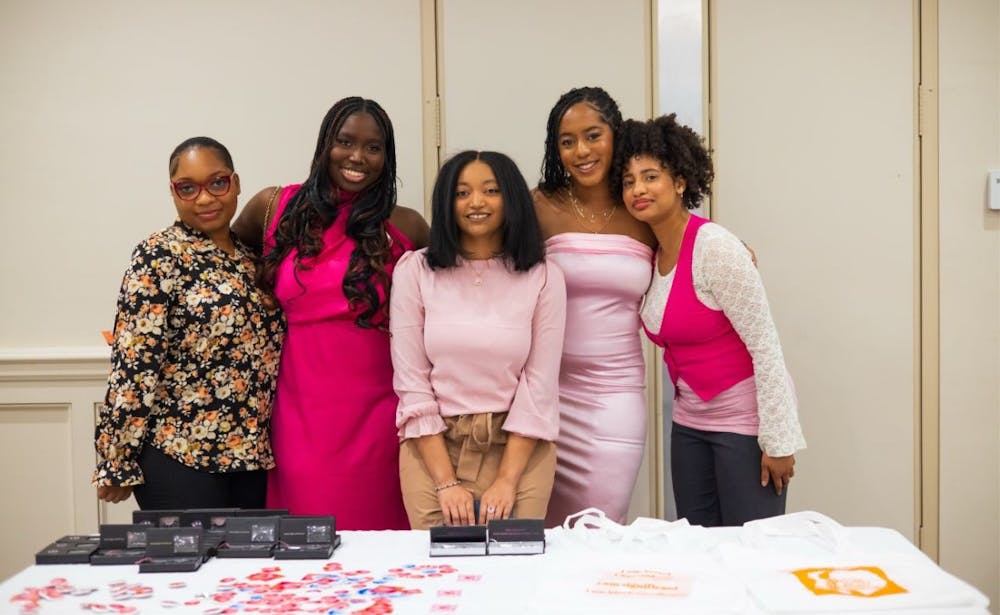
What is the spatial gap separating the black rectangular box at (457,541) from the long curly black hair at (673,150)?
3.89ft

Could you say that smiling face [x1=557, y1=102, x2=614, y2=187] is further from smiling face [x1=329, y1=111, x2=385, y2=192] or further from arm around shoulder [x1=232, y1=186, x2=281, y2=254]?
arm around shoulder [x1=232, y1=186, x2=281, y2=254]

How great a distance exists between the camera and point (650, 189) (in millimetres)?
2373

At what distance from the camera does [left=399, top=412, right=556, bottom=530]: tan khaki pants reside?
225 cm

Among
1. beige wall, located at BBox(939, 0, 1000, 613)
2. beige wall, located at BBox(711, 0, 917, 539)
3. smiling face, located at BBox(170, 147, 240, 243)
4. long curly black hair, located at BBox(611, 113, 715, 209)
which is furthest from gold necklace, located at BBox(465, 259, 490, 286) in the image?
beige wall, located at BBox(939, 0, 1000, 613)

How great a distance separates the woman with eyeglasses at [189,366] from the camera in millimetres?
2191

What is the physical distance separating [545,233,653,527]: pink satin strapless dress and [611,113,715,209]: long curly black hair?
227mm

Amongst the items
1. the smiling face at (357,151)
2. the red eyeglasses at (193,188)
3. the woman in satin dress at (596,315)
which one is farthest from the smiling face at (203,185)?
the woman in satin dress at (596,315)

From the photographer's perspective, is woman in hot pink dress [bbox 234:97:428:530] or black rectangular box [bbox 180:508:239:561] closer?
black rectangular box [bbox 180:508:239:561]

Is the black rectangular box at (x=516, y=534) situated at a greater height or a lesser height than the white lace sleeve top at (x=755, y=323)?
lesser

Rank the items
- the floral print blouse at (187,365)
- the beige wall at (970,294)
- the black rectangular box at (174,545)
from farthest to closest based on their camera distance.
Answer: the beige wall at (970,294), the floral print blouse at (187,365), the black rectangular box at (174,545)

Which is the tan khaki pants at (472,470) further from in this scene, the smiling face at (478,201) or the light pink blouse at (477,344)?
the smiling face at (478,201)

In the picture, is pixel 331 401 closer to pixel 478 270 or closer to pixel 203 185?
pixel 478 270

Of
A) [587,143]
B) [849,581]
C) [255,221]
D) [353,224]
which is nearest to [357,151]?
[353,224]

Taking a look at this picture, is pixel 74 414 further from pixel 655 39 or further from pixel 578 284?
pixel 655 39
